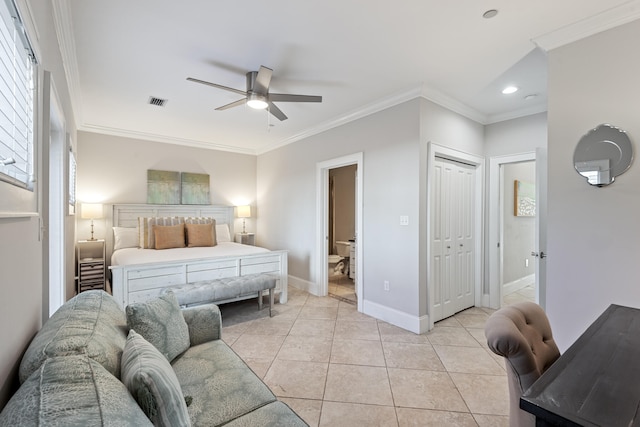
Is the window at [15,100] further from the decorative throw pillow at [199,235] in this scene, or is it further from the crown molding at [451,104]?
the decorative throw pillow at [199,235]

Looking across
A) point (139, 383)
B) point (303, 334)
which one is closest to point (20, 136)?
point (139, 383)

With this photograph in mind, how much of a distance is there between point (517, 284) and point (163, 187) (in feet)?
20.6

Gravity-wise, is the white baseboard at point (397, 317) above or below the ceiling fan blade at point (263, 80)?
below

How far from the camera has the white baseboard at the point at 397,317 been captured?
A: 3072 mm

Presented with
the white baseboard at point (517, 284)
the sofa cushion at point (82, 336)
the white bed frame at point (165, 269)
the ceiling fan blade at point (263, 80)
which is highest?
the ceiling fan blade at point (263, 80)

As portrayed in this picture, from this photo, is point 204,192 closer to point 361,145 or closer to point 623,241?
point 361,145

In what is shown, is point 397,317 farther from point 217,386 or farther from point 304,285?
point 217,386

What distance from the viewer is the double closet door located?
3334 millimetres

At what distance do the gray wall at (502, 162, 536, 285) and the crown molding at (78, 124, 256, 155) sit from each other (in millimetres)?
4672

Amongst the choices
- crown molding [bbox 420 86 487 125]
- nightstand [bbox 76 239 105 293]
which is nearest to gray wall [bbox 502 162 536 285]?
crown molding [bbox 420 86 487 125]

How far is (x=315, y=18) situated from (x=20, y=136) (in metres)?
1.80

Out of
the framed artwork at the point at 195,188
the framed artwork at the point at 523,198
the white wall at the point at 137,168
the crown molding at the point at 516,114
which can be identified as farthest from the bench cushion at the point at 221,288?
the framed artwork at the point at 523,198

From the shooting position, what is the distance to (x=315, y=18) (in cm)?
201

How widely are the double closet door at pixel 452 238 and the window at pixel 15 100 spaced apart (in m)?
3.16
